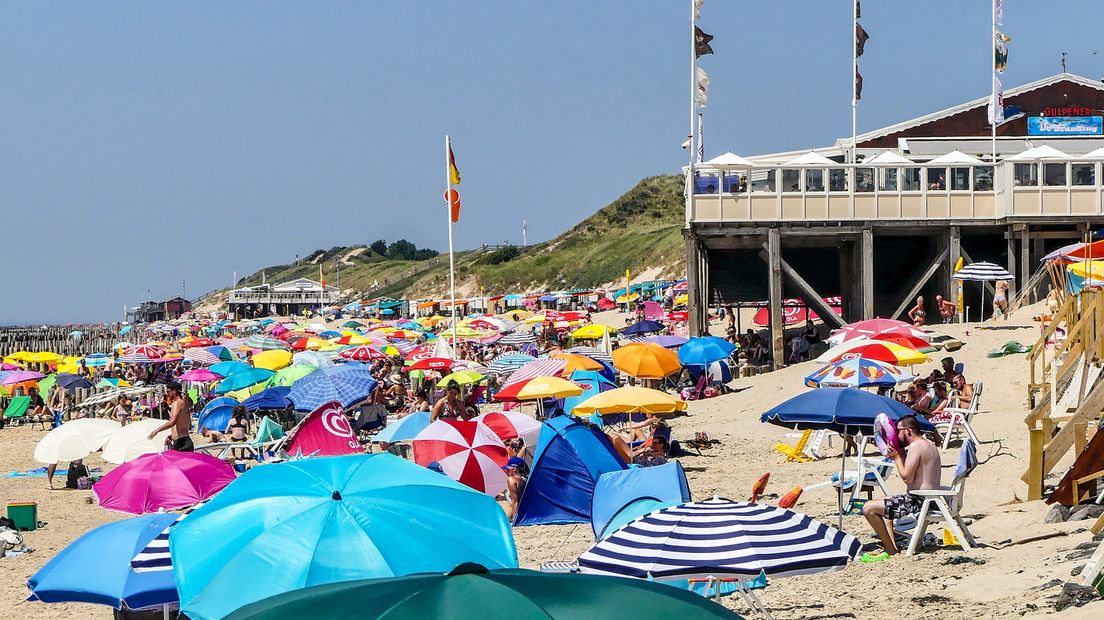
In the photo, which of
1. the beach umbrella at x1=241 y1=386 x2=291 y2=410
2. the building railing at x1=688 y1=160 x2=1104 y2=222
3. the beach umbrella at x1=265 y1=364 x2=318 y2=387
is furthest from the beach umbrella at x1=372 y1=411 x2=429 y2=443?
the building railing at x1=688 y1=160 x2=1104 y2=222

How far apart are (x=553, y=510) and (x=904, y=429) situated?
9.42ft

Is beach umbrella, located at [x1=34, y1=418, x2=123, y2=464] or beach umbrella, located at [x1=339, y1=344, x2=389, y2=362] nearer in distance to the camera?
beach umbrella, located at [x1=34, y1=418, x2=123, y2=464]

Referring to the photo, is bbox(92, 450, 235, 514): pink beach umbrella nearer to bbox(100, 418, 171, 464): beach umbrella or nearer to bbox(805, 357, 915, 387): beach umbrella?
bbox(100, 418, 171, 464): beach umbrella

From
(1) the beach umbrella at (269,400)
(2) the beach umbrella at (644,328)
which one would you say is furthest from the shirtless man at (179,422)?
(2) the beach umbrella at (644,328)

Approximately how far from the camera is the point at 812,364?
2205 centimetres

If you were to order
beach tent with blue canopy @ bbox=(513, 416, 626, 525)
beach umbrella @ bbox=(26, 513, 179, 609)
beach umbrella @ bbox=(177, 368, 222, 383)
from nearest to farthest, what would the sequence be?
beach umbrella @ bbox=(26, 513, 179, 609)
beach tent with blue canopy @ bbox=(513, 416, 626, 525)
beach umbrella @ bbox=(177, 368, 222, 383)

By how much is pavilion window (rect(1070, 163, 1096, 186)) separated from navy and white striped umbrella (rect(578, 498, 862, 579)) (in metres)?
20.8

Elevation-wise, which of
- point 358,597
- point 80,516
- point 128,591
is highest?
point 358,597

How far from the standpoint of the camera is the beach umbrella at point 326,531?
201 inches

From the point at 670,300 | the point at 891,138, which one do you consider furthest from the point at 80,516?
the point at 670,300

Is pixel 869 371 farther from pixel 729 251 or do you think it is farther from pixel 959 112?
pixel 959 112

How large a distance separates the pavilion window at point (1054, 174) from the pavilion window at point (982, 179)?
3.30 feet

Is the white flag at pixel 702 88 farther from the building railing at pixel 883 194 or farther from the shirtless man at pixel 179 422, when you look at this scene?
the shirtless man at pixel 179 422

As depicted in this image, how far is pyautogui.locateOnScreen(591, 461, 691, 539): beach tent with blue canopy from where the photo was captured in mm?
8344
